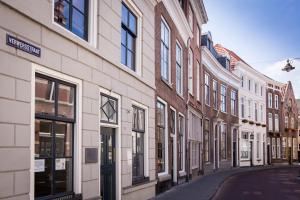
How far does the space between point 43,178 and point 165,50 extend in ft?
32.5

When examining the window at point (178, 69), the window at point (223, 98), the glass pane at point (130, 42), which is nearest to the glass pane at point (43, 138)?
the glass pane at point (130, 42)

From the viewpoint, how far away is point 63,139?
7.62 meters

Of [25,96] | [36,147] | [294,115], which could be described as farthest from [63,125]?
[294,115]

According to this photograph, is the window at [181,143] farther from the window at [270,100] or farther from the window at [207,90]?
the window at [270,100]

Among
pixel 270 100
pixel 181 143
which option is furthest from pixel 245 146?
pixel 181 143

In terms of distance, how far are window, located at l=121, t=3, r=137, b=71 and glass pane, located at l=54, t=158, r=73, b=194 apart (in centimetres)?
385

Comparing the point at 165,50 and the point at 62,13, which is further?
the point at 165,50

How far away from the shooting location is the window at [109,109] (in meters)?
9.51

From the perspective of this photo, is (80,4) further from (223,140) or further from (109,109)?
(223,140)

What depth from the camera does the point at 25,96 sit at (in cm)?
635

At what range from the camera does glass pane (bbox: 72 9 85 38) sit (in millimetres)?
8219

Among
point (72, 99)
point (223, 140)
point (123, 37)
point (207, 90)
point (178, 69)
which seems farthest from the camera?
point (223, 140)

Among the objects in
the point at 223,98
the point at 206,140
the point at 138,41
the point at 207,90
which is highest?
the point at 207,90

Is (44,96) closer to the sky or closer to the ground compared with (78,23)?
closer to the ground
